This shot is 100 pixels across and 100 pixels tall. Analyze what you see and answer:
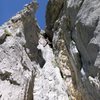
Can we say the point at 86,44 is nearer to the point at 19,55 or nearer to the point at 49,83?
the point at 49,83

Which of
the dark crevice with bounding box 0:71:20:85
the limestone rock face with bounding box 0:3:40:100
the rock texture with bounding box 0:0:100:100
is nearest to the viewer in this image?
the rock texture with bounding box 0:0:100:100

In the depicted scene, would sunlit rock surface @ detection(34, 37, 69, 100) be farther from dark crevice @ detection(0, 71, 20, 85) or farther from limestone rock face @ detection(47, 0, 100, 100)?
dark crevice @ detection(0, 71, 20, 85)

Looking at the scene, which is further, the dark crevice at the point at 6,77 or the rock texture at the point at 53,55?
the dark crevice at the point at 6,77

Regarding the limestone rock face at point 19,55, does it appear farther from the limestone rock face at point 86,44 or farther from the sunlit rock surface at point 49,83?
the limestone rock face at point 86,44

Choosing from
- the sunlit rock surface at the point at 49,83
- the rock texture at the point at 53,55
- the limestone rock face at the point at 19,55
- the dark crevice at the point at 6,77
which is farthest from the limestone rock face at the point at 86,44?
the dark crevice at the point at 6,77

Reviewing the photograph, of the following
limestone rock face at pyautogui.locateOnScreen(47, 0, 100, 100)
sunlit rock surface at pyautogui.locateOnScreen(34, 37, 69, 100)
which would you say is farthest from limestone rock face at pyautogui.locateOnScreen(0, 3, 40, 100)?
limestone rock face at pyautogui.locateOnScreen(47, 0, 100, 100)

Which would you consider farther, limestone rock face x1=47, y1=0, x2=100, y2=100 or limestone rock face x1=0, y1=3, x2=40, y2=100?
limestone rock face x1=0, y1=3, x2=40, y2=100

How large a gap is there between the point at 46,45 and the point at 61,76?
558cm

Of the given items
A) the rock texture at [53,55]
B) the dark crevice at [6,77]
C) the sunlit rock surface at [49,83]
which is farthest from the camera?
the sunlit rock surface at [49,83]

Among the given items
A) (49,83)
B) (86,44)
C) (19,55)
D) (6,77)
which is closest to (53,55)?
→ (19,55)

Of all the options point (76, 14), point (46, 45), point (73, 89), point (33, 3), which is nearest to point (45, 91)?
point (73, 89)

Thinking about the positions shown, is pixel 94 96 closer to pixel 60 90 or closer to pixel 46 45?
pixel 60 90

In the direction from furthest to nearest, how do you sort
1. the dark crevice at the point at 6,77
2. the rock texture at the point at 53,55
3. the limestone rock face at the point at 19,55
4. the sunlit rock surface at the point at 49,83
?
the sunlit rock surface at the point at 49,83, the dark crevice at the point at 6,77, the limestone rock face at the point at 19,55, the rock texture at the point at 53,55

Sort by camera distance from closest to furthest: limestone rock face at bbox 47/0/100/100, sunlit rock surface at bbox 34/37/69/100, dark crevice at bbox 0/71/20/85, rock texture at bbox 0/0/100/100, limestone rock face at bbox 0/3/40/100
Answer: limestone rock face at bbox 47/0/100/100
rock texture at bbox 0/0/100/100
limestone rock face at bbox 0/3/40/100
dark crevice at bbox 0/71/20/85
sunlit rock surface at bbox 34/37/69/100
